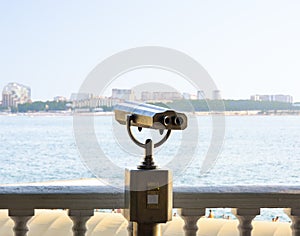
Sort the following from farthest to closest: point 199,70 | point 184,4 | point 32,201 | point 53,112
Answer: point 184,4
point 53,112
point 32,201
point 199,70

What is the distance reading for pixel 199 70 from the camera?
1.73 metres

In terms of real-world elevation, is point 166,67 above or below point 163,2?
below

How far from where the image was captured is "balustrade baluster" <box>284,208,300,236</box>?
1.96 metres

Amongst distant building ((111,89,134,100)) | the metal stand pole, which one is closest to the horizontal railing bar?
the metal stand pole

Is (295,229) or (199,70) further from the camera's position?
(295,229)

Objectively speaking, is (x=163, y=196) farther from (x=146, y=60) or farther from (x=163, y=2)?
(x=163, y=2)

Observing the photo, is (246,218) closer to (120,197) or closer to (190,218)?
(190,218)

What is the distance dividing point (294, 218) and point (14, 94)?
96 cm

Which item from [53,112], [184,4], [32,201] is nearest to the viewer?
[32,201]

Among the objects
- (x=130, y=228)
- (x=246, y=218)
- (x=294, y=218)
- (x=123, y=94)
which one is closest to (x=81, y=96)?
(x=123, y=94)

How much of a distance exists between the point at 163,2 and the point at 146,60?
40.9 meters

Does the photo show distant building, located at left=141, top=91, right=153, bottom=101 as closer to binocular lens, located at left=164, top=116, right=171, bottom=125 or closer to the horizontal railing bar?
binocular lens, located at left=164, top=116, right=171, bottom=125

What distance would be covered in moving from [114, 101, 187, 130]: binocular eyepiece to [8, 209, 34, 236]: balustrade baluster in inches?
16.2

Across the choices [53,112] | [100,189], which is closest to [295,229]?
[100,189]
